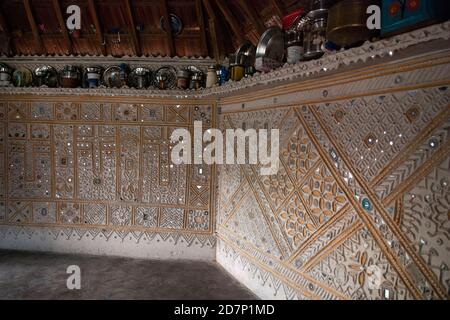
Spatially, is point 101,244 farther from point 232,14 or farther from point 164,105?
point 232,14

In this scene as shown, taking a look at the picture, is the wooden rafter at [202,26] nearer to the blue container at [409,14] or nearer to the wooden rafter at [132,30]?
the wooden rafter at [132,30]

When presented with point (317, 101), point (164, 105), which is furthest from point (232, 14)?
point (317, 101)

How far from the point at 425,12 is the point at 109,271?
3984 millimetres

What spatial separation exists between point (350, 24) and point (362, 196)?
3.48ft

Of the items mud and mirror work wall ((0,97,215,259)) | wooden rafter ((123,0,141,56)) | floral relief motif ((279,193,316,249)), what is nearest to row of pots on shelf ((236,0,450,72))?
floral relief motif ((279,193,316,249))

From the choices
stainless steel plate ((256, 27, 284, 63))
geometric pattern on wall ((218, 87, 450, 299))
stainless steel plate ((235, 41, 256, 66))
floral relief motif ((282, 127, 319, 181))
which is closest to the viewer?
geometric pattern on wall ((218, 87, 450, 299))

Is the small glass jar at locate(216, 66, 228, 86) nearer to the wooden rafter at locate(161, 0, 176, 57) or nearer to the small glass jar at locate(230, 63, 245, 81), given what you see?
the small glass jar at locate(230, 63, 245, 81)

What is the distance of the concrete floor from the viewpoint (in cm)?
331

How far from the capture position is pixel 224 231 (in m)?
4.07

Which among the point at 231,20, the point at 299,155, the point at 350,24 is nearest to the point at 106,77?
the point at 231,20

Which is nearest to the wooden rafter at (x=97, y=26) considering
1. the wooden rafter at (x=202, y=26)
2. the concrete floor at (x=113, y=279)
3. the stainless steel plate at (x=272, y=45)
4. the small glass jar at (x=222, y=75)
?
the wooden rafter at (x=202, y=26)

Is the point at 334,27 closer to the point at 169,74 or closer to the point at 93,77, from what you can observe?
the point at 169,74

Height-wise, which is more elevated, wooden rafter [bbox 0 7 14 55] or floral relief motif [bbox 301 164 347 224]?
wooden rafter [bbox 0 7 14 55]

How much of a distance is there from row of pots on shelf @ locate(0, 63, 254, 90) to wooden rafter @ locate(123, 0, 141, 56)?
0.86ft
